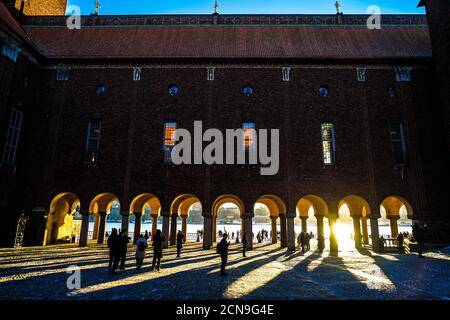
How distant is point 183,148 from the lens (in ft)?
64.1

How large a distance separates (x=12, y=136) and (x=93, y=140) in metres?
4.75

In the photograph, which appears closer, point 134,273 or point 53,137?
point 134,273

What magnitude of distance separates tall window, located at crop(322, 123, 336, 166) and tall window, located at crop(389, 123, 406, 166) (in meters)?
3.93

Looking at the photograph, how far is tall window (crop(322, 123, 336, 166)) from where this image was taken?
1925 centimetres

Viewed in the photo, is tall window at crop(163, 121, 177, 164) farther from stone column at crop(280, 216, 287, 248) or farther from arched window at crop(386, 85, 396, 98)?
arched window at crop(386, 85, 396, 98)

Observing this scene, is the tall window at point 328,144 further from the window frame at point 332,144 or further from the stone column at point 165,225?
the stone column at point 165,225

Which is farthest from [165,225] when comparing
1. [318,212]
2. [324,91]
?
[324,91]

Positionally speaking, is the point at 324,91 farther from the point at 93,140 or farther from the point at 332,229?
the point at 93,140

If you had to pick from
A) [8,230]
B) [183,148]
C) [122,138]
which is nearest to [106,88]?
[122,138]

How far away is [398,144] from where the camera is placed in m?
19.2

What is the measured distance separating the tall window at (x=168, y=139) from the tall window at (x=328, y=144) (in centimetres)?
1046

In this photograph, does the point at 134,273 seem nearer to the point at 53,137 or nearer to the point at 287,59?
the point at 53,137
